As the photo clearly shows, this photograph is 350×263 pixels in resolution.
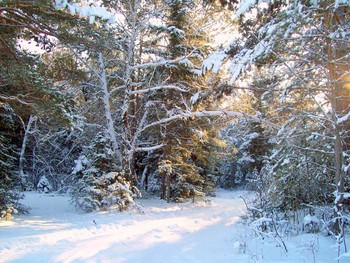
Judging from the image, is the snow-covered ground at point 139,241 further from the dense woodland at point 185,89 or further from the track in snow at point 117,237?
the dense woodland at point 185,89

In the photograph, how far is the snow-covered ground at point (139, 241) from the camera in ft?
16.3

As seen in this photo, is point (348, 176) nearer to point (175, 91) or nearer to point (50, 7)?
point (50, 7)

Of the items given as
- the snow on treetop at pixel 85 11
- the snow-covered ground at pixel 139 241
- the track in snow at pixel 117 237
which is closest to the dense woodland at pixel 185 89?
the snow on treetop at pixel 85 11

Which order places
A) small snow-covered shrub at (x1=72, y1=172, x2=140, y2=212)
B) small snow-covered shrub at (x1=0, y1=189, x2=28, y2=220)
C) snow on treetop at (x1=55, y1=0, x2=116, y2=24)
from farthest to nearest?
small snow-covered shrub at (x1=72, y1=172, x2=140, y2=212), small snow-covered shrub at (x1=0, y1=189, x2=28, y2=220), snow on treetop at (x1=55, y1=0, x2=116, y2=24)

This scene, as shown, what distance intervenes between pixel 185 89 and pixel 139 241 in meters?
7.80

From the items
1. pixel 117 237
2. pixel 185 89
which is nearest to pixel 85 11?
pixel 117 237

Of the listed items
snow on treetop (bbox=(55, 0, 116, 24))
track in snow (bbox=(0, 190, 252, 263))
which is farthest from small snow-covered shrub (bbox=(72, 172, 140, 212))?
snow on treetop (bbox=(55, 0, 116, 24))

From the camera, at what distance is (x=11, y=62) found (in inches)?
250

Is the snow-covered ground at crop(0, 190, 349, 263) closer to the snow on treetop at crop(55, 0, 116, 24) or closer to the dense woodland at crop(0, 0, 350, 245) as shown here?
the dense woodland at crop(0, 0, 350, 245)

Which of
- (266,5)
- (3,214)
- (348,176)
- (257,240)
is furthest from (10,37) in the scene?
(348,176)

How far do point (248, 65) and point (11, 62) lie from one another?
5.34 metres

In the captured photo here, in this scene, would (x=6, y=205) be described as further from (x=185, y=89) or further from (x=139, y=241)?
(x=185, y=89)

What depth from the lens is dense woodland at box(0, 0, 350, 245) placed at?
17.8ft

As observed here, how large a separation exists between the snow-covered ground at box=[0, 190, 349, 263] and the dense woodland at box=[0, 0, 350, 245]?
2.44ft
